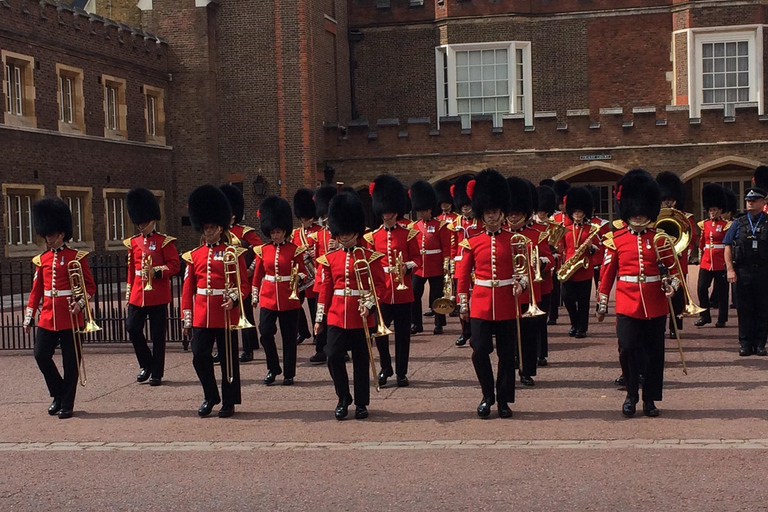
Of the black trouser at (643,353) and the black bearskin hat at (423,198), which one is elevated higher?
the black bearskin hat at (423,198)

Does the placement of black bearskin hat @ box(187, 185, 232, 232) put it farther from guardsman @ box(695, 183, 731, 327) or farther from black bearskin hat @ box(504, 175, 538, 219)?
guardsman @ box(695, 183, 731, 327)

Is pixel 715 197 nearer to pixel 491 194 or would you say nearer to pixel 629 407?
pixel 491 194

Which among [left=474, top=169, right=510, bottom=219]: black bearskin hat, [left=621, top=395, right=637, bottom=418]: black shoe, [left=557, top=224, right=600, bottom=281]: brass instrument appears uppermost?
[left=474, top=169, right=510, bottom=219]: black bearskin hat

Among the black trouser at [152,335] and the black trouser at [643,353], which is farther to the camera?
the black trouser at [152,335]

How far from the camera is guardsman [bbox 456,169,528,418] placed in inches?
326

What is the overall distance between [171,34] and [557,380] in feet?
68.8

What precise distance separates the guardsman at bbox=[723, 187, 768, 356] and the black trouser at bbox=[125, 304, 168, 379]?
5.49m

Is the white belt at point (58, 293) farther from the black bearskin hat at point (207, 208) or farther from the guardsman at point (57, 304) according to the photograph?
the black bearskin hat at point (207, 208)

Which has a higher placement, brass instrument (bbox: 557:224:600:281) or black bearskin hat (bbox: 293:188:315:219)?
black bearskin hat (bbox: 293:188:315:219)

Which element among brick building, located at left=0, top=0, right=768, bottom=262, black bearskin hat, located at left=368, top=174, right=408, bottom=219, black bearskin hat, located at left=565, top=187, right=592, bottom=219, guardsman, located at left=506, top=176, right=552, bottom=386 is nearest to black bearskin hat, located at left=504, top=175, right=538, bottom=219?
guardsman, located at left=506, top=176, right=552, bottom=386

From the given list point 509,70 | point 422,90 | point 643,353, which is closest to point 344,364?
point 643,353

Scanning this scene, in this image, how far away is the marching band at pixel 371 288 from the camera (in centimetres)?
837

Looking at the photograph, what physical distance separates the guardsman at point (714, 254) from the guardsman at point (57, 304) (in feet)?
25.7

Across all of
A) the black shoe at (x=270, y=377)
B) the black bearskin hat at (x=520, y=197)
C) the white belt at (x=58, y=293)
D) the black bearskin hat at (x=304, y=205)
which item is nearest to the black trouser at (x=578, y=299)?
the black bearskin hat at (x=520, y=197)
